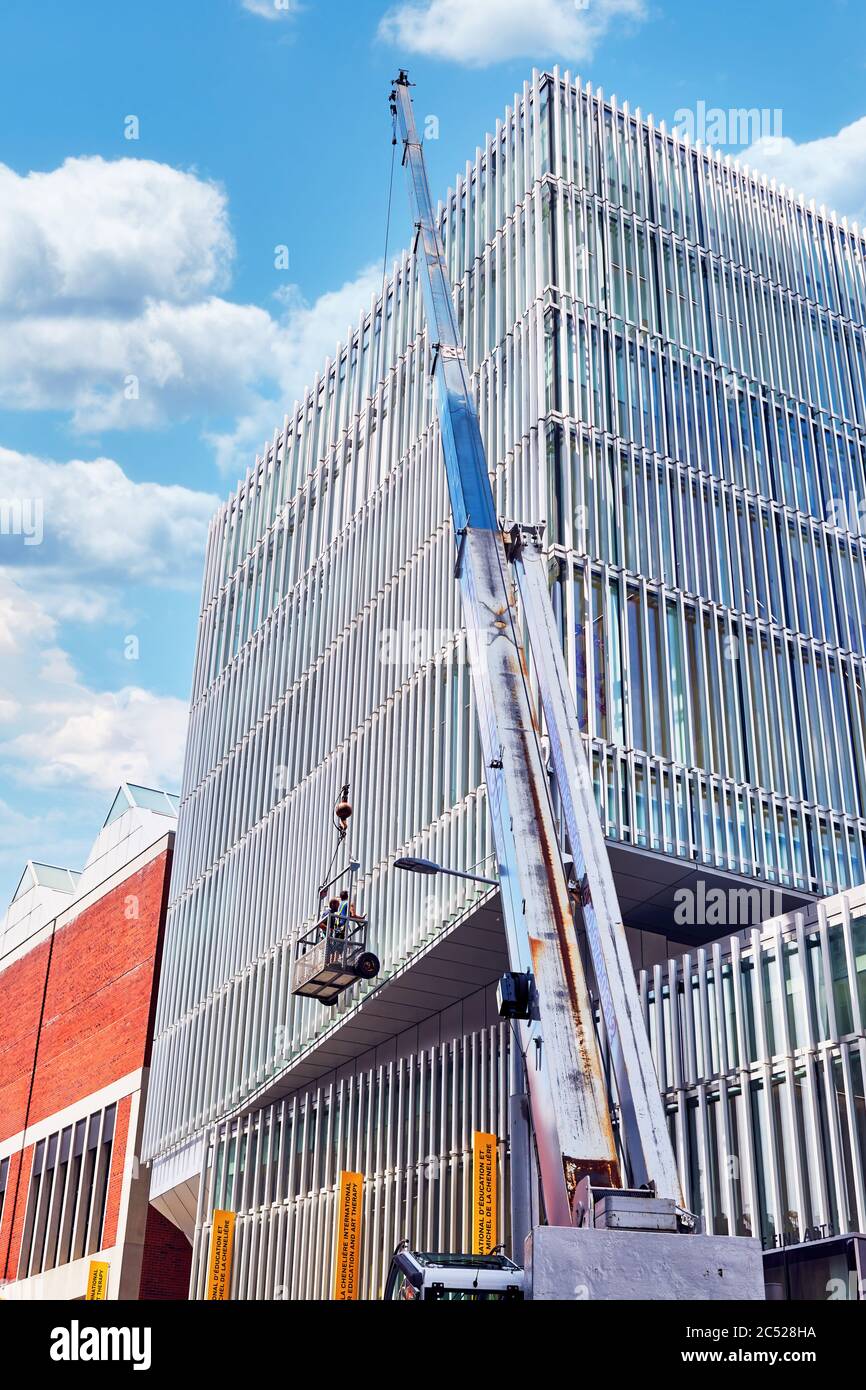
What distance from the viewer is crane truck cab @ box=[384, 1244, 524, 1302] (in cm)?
1564

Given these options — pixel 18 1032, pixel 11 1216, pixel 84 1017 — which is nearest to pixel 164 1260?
pixel 84 1017

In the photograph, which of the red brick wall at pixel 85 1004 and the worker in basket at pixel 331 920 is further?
the red brick wall at pixel 85 1004

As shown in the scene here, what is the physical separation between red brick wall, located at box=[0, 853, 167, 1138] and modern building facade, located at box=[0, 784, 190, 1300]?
8 cm

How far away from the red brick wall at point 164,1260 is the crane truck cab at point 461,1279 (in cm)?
3799

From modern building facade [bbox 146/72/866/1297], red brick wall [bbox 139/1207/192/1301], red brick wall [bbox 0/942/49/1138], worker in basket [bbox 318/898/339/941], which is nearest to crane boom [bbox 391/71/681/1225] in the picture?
worker in basket [bbox 318/898/339/941]

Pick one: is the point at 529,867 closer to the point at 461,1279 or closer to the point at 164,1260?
the point at 461,1279

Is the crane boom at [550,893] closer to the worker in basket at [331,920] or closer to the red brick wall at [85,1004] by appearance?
the worker in basket at [331,920]

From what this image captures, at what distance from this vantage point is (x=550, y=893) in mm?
16938

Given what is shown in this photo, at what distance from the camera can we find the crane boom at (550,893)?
47.9 ft

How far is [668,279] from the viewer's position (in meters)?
42.0

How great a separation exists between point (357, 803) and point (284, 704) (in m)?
7.96

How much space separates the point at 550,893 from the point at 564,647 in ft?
56.0

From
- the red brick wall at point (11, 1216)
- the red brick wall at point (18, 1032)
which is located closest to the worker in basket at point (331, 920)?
the red brick wall at point (11, 1216)
